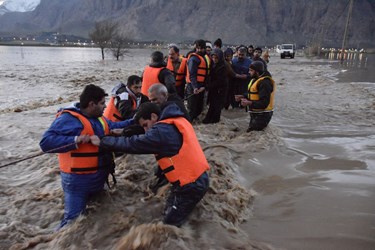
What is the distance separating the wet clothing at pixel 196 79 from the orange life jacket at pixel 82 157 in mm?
4336

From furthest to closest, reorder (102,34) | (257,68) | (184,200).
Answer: (102,34) → (257,68) → (184,200)

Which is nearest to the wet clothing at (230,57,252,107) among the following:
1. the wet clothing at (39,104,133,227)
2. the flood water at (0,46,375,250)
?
the flood water at (0,46,375,250)

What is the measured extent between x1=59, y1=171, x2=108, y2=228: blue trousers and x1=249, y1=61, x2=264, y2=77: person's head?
13.2 ft

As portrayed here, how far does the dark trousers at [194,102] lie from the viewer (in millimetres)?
8430

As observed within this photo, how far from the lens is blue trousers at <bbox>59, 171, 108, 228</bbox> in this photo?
3904 millimetres

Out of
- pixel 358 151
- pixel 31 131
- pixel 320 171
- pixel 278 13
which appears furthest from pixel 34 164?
pixel 278 13

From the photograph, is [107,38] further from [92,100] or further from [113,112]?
[92,100]

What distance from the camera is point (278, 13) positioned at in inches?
6954

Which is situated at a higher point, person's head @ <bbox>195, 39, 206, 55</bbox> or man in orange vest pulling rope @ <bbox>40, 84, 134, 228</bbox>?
person's head @ <bbox>195, 39, 206, 55</bbox>

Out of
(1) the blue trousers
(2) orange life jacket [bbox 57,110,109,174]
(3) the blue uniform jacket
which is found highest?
(3) the blue uniform jacket

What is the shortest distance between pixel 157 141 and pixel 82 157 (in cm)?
94

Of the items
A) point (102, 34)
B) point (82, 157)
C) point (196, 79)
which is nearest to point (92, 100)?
point (82, 157)

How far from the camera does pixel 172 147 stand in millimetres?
3529

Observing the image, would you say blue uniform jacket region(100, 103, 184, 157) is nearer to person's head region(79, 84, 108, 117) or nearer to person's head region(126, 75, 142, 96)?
person's head region(79, 84, 108, 117)
